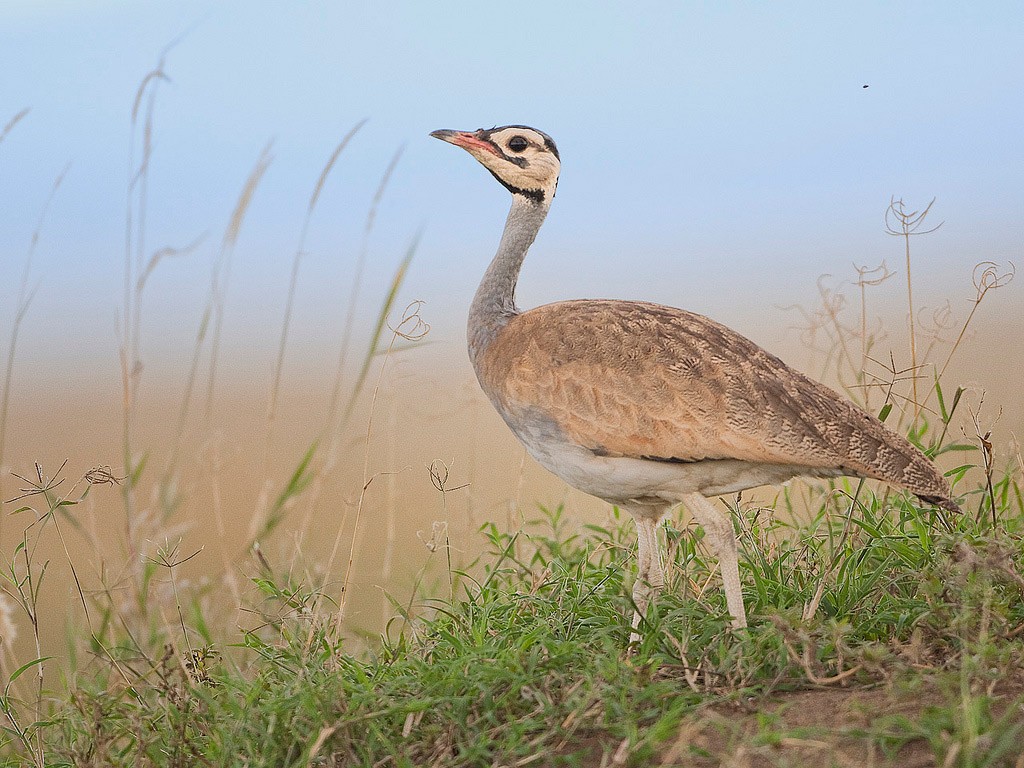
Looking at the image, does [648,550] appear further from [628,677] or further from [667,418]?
[628,677]

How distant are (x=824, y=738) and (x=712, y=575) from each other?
4.19 feet

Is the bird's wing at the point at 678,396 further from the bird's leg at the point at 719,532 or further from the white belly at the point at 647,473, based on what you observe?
the bird's leg at the point at 719,532

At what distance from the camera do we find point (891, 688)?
2906mm

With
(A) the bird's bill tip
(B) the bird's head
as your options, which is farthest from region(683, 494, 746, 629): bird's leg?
(A) the bird's bill tip

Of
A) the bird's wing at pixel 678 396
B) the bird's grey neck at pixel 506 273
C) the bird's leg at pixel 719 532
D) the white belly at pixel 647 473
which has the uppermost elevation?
the bird's grey neck at pixel 506 273

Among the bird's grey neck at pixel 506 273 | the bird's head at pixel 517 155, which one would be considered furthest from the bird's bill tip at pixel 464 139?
the bird's grey neck at pixel 506 273

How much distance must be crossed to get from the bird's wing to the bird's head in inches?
30.4

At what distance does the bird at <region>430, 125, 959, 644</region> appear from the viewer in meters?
3.55

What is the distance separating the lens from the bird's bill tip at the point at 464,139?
4.66 meters

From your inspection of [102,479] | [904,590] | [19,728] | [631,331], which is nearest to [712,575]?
[904,590]

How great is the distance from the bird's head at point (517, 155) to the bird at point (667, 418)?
715 mm

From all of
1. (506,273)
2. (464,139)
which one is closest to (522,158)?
(464,139)

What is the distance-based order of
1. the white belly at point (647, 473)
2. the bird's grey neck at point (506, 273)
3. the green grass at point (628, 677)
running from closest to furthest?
the green grass at point (628, 677) < the white belly at point (647, 473) < the bird's grey neck at point (506, 273)

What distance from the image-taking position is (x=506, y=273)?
15.1 feet
